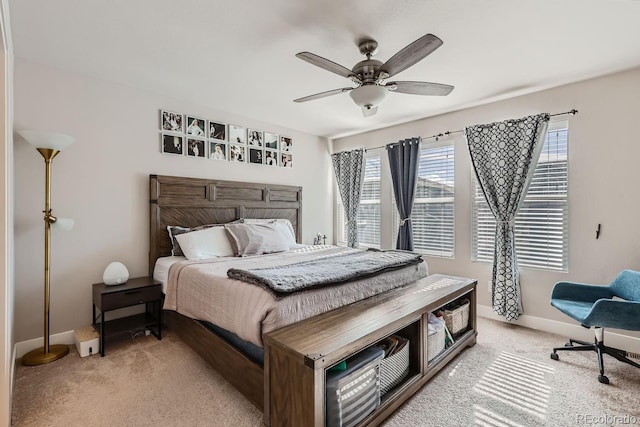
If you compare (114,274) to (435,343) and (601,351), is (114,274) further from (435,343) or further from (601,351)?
(601,351)

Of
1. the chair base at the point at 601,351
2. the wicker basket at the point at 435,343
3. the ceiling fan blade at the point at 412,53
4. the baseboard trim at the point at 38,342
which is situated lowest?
the baseboard trim at the point at 38,342

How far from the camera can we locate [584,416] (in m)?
1.73

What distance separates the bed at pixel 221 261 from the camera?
6.01 feet

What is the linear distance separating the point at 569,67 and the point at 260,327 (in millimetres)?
3300

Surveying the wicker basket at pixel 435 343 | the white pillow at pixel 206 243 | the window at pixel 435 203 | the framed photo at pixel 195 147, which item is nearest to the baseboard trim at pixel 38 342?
the white pillow at pixel 206 243

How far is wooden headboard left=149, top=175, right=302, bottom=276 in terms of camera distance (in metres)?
3.12

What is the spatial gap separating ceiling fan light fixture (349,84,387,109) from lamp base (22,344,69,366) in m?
3.20

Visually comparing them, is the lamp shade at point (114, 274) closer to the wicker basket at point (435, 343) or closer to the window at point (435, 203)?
the wicker basket at point (435, 343)

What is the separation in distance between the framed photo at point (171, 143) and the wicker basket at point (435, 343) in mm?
3169

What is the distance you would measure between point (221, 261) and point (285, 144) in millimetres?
2300

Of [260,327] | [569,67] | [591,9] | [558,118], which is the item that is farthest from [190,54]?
[558,118]

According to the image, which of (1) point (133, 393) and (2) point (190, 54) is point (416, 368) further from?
(2) point (190, 54)

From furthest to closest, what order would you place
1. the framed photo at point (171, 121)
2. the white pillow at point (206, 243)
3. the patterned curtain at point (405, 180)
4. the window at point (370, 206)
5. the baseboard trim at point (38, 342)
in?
the window at point (370, 206) < the patterned curtain at point (405, 180) < the framed photo at point (171, 121) < the white pillow at point (206, 243) < the baseboard trim at point (38, 342)

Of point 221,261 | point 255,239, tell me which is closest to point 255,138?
point 255,239
